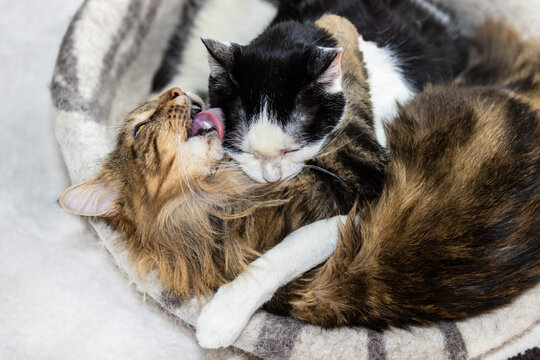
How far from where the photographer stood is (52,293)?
1.52 meters

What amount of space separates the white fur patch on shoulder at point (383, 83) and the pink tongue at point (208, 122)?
0.46 m

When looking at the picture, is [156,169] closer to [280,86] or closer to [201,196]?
[201,196]

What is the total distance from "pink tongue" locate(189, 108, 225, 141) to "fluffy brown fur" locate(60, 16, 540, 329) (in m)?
0.02

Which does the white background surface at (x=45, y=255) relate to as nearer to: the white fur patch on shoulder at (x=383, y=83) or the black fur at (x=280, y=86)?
the black fur at (x=280, y=86)

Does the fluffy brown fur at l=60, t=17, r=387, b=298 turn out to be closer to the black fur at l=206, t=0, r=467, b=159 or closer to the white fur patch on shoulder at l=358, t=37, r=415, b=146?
the black fur at l=206, t=0, r=467, b=159

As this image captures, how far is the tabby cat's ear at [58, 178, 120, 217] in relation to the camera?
1178mm

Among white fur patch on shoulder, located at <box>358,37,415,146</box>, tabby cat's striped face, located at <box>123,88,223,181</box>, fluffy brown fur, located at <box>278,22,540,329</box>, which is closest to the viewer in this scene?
fluffy brown fur, located at <box>278,22,540,329</box>

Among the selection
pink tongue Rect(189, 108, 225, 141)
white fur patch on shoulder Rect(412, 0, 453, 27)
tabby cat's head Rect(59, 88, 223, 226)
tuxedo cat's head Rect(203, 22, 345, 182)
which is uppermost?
white fur patch on shoulder Rect(412, 0, 453, 27)

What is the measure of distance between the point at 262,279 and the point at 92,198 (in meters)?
0.47

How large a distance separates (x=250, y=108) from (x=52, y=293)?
0.91 meters

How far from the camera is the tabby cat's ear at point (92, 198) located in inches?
46.4

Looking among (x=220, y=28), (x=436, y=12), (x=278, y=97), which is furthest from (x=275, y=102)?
(x=436, y=12)

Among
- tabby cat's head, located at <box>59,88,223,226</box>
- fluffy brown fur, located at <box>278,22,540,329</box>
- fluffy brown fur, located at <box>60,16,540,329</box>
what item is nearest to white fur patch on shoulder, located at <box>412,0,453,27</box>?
fluffy brown fur, located at <box>60,16,540,329</box>

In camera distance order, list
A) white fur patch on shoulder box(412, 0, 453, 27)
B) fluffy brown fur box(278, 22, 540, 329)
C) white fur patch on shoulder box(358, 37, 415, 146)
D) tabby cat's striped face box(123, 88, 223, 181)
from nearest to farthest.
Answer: fluffy brown fur box(278, 22, 540, 329)
tabby cat's striped face box(123, 88, 223, 181)
white fur patch on shoulder box(358, 37, 415, 146)
white fur patch on shoulder box(412, 0, 453, 27)
